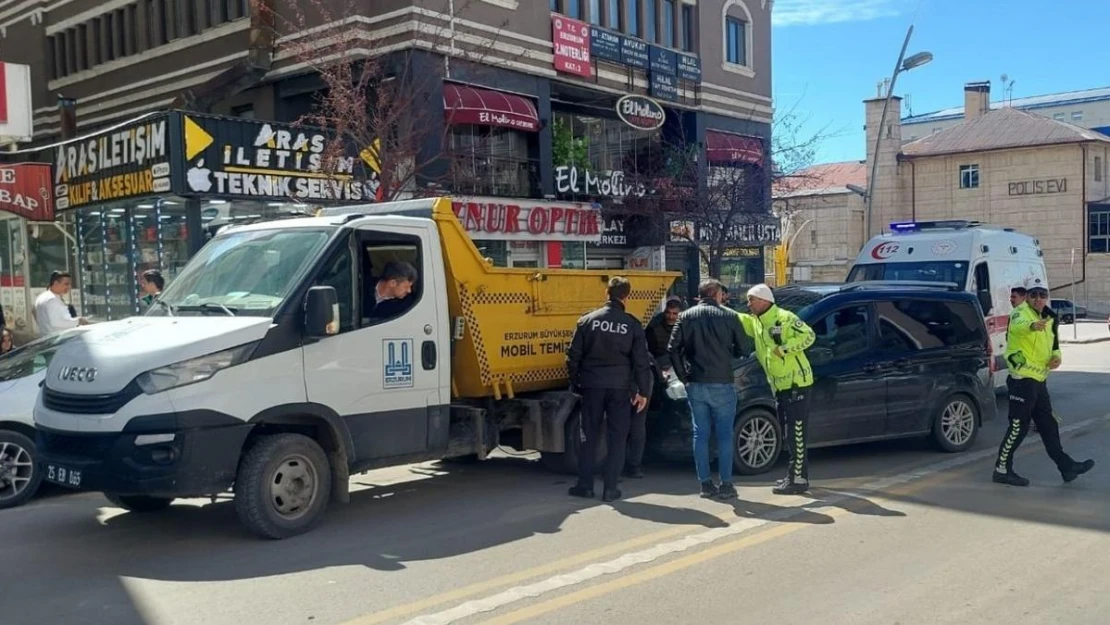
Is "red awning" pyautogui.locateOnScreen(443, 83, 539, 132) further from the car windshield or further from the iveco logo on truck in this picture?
the iveco logo on truck

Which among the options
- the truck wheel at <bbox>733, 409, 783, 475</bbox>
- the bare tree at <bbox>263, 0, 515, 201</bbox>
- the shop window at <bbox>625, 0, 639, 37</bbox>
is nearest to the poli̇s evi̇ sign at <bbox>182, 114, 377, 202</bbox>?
the bare tree at <bbox>263, 0, 515, 201</bbox>

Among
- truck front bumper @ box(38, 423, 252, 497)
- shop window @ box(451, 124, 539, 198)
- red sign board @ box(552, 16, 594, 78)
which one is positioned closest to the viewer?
truck front bumper @ box(38, 423, 252, 497)

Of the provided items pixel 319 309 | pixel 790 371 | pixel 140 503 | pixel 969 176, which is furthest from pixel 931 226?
pixel 969 176

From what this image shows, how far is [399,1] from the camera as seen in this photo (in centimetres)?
1930

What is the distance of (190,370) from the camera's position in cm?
651

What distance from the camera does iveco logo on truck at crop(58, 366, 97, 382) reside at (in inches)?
257

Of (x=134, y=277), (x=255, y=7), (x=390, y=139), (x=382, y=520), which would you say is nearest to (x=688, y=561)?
(x=382, y=520)

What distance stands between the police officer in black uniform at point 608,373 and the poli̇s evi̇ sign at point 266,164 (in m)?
8.47

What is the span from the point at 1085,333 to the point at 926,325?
27057 mm

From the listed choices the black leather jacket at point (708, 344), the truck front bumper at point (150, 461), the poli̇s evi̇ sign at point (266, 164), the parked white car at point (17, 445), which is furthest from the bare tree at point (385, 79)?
the truck front bumper at point (150, 461)

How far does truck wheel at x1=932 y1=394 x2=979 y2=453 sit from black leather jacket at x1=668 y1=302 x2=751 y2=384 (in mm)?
3112

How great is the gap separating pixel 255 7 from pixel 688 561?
58.6 ft

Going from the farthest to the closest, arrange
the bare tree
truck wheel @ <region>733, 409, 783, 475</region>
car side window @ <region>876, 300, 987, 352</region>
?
the bare tree
car side window @ <region>876, 300, 987, 352</region>
truck wheel @ <region>733, 409, 783, 475</region>

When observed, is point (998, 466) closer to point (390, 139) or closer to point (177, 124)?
point (390, 139)
